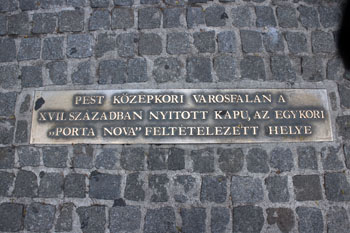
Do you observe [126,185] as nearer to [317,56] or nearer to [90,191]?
[90,191]

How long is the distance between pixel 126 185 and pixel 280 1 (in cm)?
250

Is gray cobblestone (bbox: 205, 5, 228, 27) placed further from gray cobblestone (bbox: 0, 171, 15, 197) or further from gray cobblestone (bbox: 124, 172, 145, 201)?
gray cobblestone (bbox: 0, 171, 15, 197)

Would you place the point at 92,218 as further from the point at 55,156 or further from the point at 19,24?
the point at 19,24

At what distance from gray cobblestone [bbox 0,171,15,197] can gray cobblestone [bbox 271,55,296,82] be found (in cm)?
271

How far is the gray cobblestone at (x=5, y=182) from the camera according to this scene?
253cm

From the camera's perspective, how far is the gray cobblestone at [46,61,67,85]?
278 cm

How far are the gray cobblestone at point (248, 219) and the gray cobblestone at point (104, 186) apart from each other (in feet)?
3.50

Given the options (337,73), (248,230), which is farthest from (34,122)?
(337,73)

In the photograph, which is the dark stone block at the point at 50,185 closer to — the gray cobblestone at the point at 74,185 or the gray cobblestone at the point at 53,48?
the gray cobblestone at the point at 74,185

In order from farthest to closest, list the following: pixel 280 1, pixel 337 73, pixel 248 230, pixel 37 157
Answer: pixel 280 1
pixel 337 73
pixel 37 157
pixel 248 230

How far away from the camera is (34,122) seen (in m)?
2.67

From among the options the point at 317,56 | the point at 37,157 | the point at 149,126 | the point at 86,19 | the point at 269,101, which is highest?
the point at 86,19

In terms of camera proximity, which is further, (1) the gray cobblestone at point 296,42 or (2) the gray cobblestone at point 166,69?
(1) the gray cobblestone at point 296,42

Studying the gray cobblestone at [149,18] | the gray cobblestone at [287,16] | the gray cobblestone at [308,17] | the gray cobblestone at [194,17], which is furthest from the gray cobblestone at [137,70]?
the gray cobblestone at [308,17]
